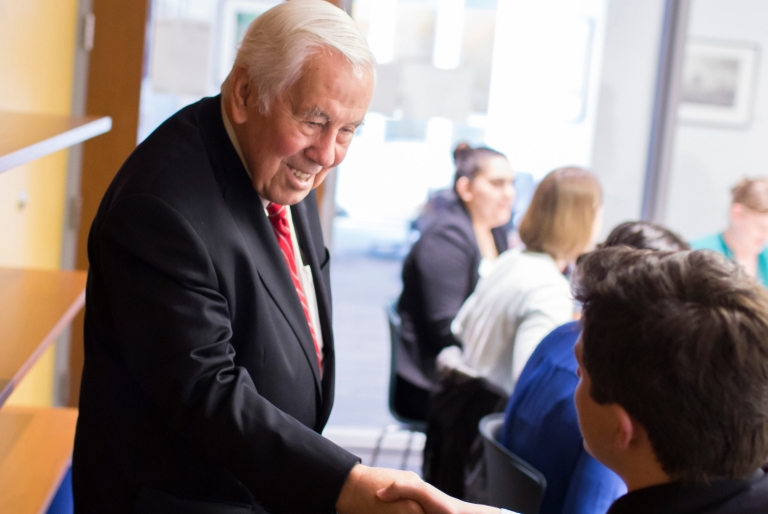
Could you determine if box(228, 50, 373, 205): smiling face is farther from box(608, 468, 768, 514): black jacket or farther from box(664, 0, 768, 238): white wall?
box(664, 0, 768, 238): white wall

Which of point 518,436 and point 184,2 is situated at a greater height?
point 184,2

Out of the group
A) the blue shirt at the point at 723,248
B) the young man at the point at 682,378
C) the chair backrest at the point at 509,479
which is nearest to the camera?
the young man at the point at 682,378

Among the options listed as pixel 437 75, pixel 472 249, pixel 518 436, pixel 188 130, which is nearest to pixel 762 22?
pixel 437 75

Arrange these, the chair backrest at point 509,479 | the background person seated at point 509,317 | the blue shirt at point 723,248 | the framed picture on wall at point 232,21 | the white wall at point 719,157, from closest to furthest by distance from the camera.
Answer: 1. the chair backrest at point 509,479
2. the background person seated at point 509,317
3. the framed picture on wall at point 232,21
4. the blue shirt at point 723,248
5. the white wall at point 719,157

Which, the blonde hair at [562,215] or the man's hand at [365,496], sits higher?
the blonde hair at [562,215]

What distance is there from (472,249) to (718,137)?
5.60 ft

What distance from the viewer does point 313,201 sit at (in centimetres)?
176

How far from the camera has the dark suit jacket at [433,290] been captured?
10.8 feet

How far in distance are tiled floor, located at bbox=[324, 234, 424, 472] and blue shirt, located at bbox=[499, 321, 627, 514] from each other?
211 cm

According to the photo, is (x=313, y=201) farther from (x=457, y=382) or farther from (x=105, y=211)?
(x=457, y=382)

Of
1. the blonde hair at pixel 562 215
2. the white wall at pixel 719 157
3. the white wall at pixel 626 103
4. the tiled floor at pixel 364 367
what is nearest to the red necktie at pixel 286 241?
the blonde hair at pixel 562 215

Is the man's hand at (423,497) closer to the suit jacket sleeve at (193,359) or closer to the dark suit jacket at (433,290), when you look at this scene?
the suit jacket sleeve at (193,359)

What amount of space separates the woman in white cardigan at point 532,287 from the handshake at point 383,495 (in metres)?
1.24

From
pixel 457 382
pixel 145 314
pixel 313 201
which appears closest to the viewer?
pixel 145 314
